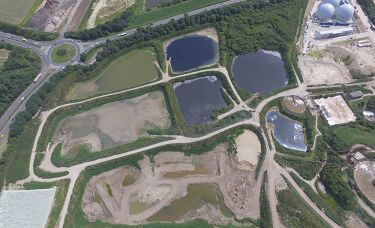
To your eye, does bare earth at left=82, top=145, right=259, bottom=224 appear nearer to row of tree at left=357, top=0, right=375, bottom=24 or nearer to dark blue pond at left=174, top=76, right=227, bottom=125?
dark blue pond at left=174, top=76, right=227, bottom=125

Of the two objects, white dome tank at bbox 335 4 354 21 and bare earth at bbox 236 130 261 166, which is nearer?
bare earth at bbox 236 130 261 166

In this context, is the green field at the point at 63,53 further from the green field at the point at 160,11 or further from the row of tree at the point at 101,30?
the green field at the point at 160,11

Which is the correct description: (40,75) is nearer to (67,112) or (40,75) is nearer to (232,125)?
(67,112)

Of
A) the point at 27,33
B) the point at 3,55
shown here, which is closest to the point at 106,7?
the point at 27,33

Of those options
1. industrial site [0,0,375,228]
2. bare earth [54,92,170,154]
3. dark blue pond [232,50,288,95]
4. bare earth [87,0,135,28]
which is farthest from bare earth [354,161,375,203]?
bare earth [87,0,135,28]

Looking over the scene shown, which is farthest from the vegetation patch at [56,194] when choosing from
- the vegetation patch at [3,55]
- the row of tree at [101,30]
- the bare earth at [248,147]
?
the row of tree at [101,30]
